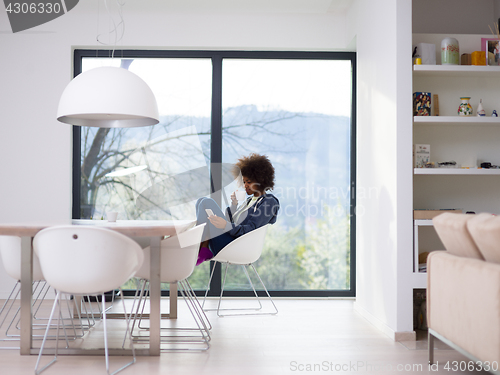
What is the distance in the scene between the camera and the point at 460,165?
3338 millimetres

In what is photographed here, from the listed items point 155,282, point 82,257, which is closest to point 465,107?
point 155,282

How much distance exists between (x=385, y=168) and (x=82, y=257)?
208 centimetres

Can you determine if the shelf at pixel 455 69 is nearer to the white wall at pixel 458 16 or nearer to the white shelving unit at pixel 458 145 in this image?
the white shelving unit at pixel 458 145

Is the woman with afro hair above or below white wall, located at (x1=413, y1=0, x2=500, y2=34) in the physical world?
below

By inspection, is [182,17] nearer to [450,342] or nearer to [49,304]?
[49,304]

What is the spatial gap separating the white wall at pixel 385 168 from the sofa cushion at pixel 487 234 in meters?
0.92

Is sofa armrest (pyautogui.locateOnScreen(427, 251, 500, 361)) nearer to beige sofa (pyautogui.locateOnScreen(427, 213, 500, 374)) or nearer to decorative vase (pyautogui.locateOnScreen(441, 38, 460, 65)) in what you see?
beige sofa (pyautogui.locateOnScreen(427, 213, 500, 374))

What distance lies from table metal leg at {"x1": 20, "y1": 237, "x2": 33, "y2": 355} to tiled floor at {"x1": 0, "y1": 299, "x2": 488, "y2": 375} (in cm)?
8

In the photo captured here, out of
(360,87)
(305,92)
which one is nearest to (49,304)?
(305,92)

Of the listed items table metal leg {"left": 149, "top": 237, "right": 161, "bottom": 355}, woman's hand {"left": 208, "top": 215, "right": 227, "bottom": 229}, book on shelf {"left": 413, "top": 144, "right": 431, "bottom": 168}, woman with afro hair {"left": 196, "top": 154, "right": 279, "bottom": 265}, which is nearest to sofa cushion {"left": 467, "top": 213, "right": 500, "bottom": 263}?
book on shelf {"left": 413, "top": 144, "right": 431, "bottom": 168}

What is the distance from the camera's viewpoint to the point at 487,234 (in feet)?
5.85

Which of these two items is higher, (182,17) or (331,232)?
(182,17)

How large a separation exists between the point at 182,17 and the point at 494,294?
360 centimetres

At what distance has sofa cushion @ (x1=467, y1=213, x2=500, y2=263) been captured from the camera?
1749mm
